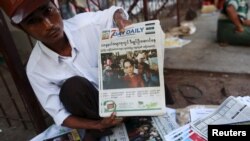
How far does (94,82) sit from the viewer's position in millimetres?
1651

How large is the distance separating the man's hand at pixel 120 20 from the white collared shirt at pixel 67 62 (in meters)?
0.03

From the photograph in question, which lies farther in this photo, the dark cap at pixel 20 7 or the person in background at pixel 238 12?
the person in background at pixel 238 12

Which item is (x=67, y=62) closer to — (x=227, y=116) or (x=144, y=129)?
(x=144, y=129)

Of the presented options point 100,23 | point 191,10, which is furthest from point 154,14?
point 100,23

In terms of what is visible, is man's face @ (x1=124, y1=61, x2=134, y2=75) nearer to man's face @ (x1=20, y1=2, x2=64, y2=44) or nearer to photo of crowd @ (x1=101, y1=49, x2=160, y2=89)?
photo of crowd @ (x1=101, y1=49, x2=160, y2=89)

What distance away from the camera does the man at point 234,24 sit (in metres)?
3.00

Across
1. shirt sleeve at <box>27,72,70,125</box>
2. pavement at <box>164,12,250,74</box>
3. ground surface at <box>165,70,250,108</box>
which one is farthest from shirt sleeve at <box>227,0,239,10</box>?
shirt sleeve at <box>27,72,70,125</box>

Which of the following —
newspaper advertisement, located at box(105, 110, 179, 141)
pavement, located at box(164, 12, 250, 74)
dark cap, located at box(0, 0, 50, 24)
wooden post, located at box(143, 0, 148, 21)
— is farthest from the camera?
wooden post, located at box(143, 0, 148, 21)

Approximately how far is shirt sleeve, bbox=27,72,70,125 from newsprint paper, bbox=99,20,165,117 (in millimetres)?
236

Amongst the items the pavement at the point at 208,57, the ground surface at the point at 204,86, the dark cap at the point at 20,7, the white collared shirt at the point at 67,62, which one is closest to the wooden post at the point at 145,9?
the pavement at the point at 208,57

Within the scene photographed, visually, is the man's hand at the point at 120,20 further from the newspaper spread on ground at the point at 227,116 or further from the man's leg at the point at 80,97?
the newspaper spread on ground at the point at 227,116

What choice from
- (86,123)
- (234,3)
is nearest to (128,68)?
(86,123)

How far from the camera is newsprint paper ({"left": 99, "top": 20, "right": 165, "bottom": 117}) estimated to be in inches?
57.1

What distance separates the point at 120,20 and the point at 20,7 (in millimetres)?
538
